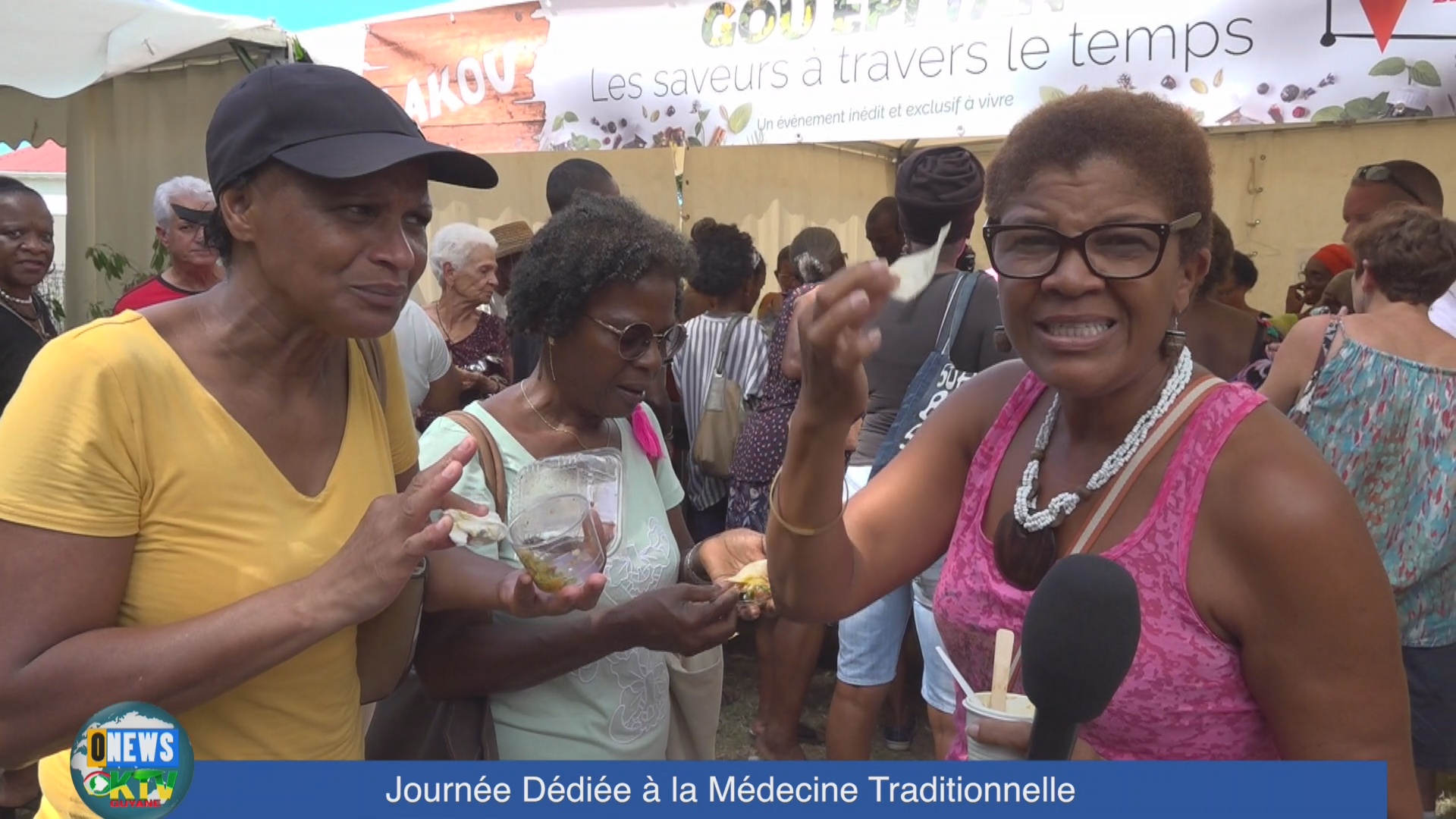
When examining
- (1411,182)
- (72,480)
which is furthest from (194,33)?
(1411,182)

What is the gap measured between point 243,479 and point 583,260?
1.04 m

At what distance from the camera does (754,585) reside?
7.26 ft

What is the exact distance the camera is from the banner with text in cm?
364

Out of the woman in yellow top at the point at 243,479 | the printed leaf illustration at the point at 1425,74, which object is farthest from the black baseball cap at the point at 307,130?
the printed leaf illustration at the point at 1425,74

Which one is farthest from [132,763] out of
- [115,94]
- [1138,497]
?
[115,94]

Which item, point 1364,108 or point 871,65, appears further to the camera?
point 871,65

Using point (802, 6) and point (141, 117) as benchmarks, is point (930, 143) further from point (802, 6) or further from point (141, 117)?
point (141, 117)

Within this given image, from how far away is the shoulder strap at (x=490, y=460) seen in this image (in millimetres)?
2146

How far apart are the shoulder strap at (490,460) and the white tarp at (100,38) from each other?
4617mm

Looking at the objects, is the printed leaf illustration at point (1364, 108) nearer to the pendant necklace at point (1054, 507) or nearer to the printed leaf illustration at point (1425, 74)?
the printed leaf illustration at point (1425, 74)

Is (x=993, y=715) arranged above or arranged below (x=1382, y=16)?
below

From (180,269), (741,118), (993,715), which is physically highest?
(741,118)

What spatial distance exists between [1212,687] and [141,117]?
709 centimetres

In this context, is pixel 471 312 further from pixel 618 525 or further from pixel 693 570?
pixel 618 525
